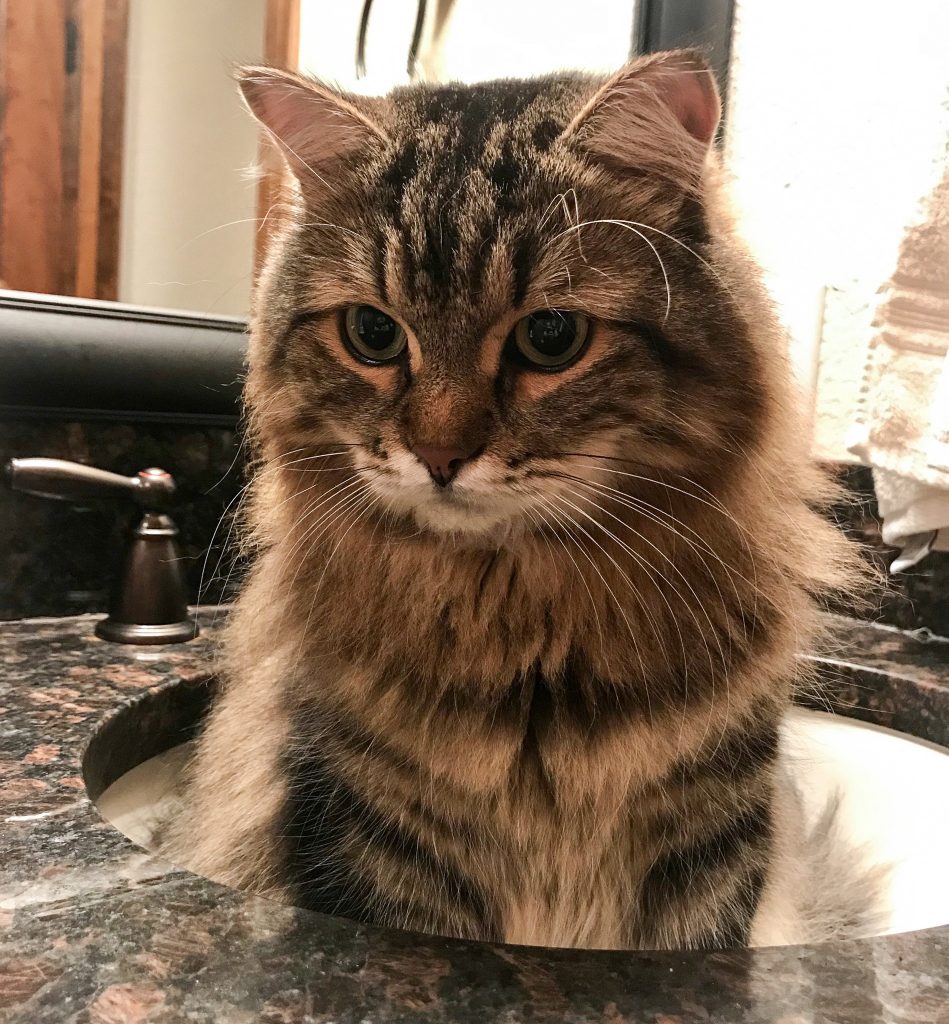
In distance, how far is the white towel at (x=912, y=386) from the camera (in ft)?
3.69

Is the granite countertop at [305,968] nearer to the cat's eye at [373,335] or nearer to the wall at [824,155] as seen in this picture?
the cat's eye at [373,335]

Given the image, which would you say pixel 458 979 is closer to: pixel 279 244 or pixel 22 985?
pixel 22 985

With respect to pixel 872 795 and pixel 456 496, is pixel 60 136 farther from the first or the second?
pixel 872 795

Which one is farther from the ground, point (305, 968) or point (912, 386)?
point (912, 386)

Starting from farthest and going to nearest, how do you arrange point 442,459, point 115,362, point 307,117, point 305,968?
point 115,362 → point 307,117 → point 442,459 → point 305,968

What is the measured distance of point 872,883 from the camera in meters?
1.08

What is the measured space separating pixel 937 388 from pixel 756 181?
0.47 meters

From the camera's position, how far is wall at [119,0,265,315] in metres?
1.27

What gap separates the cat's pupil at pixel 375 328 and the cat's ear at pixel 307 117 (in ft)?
0.51

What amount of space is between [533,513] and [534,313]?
154 millimetres

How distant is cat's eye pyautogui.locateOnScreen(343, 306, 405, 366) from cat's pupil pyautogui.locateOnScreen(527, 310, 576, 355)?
0.12 meters

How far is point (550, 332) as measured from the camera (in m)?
0.71

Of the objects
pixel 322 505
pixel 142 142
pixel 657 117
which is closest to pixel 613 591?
pixel 322 505

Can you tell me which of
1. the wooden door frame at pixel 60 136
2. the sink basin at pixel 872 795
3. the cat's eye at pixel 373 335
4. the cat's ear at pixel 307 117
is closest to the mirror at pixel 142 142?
the wooden door frame at pixel 60 136
